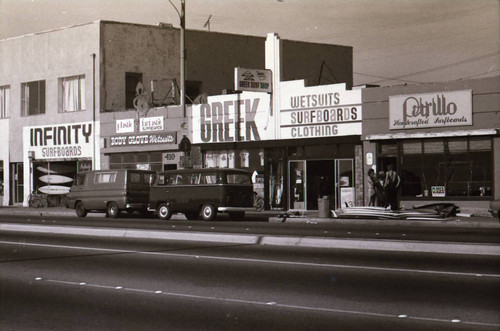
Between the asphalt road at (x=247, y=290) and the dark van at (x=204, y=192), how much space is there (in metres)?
11.9

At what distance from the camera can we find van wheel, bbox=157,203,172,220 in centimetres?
2873

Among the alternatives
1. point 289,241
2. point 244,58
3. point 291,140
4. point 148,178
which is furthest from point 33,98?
point 289,241

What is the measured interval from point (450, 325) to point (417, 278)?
10.6 ft

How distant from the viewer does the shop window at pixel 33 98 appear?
44.6 meters

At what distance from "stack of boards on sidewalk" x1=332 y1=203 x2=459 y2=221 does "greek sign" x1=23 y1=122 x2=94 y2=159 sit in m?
19.4

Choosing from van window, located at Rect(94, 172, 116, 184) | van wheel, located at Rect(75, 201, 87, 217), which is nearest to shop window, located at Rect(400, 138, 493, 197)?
van window, located at Rect(94, 172, 116, 184)

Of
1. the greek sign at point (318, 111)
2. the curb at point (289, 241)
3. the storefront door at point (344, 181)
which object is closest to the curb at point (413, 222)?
the storefront door at point (344, 181)

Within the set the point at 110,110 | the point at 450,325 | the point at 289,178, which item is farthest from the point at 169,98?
the point at 450,325

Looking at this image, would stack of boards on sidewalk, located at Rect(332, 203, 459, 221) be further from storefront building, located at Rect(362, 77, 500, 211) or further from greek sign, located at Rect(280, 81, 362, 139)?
greek sign, located at Rect(280, 81, 362, 139)

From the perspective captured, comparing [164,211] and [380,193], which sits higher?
[380,193]

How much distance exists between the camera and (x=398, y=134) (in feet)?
98.5

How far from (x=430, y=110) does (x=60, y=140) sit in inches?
896

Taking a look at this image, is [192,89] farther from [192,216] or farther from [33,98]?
[192,216]

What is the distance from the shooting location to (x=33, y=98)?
148ft
